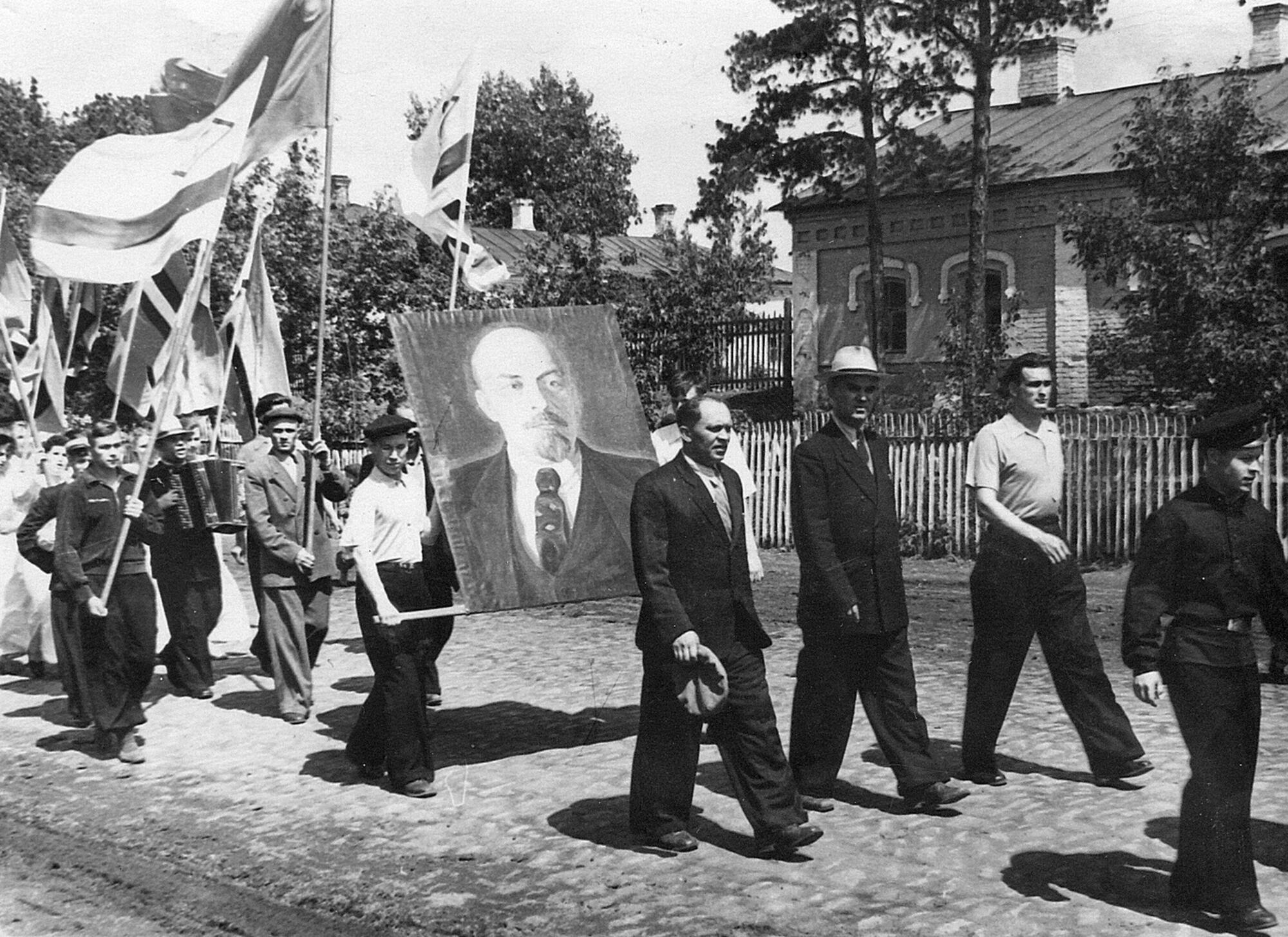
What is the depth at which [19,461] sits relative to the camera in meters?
12.8

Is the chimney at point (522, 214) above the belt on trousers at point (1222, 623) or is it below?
above

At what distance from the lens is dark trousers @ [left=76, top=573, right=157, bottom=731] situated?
8672mm

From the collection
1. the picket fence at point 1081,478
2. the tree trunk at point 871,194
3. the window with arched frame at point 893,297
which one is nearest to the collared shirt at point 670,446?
the picket fence at point 1081,478

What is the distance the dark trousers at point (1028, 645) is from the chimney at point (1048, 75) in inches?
1095

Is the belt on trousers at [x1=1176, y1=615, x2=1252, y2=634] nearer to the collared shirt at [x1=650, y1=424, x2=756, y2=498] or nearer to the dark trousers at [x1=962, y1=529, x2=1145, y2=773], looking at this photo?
the dark trousers at [x1=962, y1=529, x2=1145, y2=773]

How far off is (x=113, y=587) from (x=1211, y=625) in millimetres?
6012

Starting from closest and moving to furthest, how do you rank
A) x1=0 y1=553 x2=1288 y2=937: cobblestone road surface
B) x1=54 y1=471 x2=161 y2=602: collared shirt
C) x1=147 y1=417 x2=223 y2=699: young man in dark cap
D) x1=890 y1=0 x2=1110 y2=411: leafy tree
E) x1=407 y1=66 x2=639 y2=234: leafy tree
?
x1=0 y1=553 x2=1288 y2=937: cobblestone road surface, x1=54 y1=471 x2=161 y2=602: collared shirt, x1=147 y1=417 x2=223 y2=699: young man in dark cap, x1=890 y1=0 x2=1110 y2=411: leafy tree, x1=407 y1=66 x2=639 y2=234: leafy tree

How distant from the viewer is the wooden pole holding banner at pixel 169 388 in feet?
28.9

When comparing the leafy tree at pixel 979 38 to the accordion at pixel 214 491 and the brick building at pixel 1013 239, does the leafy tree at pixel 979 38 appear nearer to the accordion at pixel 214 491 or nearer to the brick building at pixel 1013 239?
the brick building at pixel 1013 239

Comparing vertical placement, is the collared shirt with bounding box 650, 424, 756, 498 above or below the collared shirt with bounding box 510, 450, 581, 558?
above

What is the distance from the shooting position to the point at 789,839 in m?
6.09

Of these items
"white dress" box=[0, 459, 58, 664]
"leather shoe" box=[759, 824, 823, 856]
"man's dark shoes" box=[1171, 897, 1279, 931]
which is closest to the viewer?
"man's dark shoes" box=[1171, 897, 1279, 931]

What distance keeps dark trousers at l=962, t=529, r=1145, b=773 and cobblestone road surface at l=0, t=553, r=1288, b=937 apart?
26 cm

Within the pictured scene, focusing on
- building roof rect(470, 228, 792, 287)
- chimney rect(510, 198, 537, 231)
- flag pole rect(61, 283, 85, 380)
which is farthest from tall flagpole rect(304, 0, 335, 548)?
chimney rect(510, 198, 537, 231)
